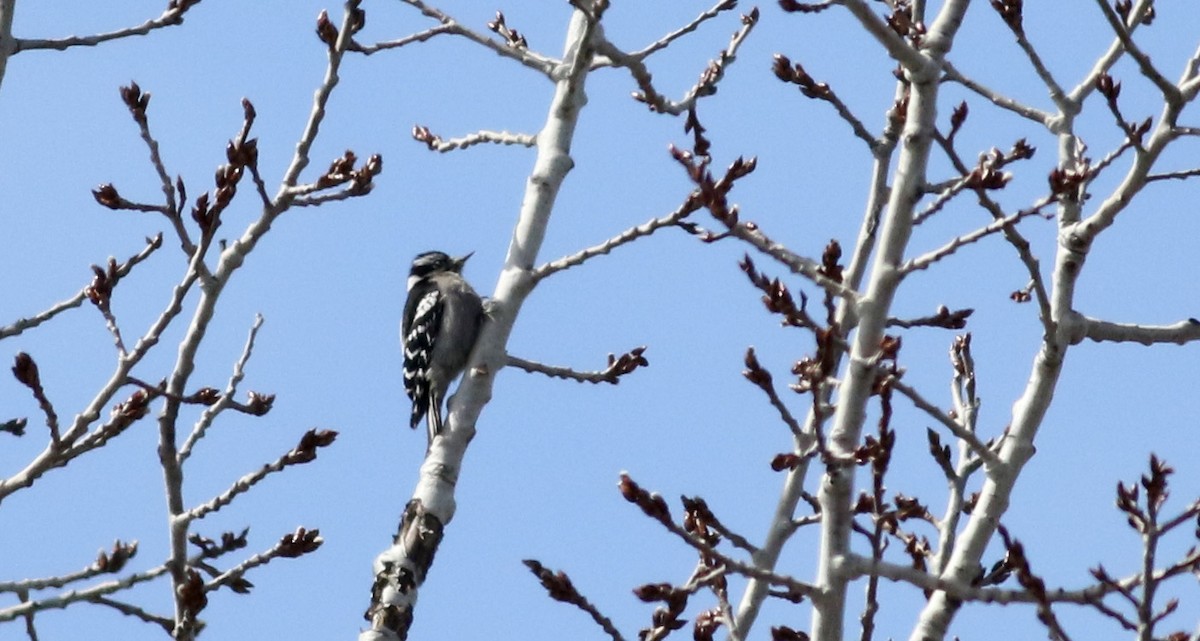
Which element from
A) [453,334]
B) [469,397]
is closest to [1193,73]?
[469,397]

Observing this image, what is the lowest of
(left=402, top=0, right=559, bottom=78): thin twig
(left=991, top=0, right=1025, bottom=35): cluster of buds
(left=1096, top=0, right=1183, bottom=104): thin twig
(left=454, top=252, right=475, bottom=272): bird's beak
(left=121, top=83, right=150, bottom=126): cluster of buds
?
(left=121, top=83, right=150, bottom=126): cluster of buds

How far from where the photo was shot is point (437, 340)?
10930 millimetres

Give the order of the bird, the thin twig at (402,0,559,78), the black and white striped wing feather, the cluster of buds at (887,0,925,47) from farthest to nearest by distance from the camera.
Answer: the black and white striped wing feather
the bird
the thin twig at (402,0,559,78)
the cluster of buds at (887,0,925,47)

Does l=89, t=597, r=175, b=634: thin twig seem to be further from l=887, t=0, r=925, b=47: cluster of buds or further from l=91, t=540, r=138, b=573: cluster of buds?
l=887, t=0, r=925, b=47: cluster of buds

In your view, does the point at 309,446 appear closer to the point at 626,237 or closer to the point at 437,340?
the point at 626,237

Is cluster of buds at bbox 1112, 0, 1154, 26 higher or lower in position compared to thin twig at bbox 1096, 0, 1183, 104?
higher

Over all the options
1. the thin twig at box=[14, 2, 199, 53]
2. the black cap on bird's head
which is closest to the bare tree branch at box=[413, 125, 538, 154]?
the thin twig at box=[14, 2, 199, 53]

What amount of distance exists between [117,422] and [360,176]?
1.16m

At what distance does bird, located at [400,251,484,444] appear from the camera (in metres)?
10.6

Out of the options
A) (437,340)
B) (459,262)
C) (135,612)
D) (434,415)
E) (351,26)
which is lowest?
(135,612)

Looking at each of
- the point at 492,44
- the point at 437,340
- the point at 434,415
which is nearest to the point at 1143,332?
the point at 492,44

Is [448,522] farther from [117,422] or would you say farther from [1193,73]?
[1193,73]

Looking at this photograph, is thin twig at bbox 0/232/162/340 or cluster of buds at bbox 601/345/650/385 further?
cluster of buds at bbox 601/345/650/385

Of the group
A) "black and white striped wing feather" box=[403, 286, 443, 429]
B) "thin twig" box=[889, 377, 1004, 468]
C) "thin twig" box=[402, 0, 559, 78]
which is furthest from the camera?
"black and white striped wing feather" box=[403, 286, 443, 429]
